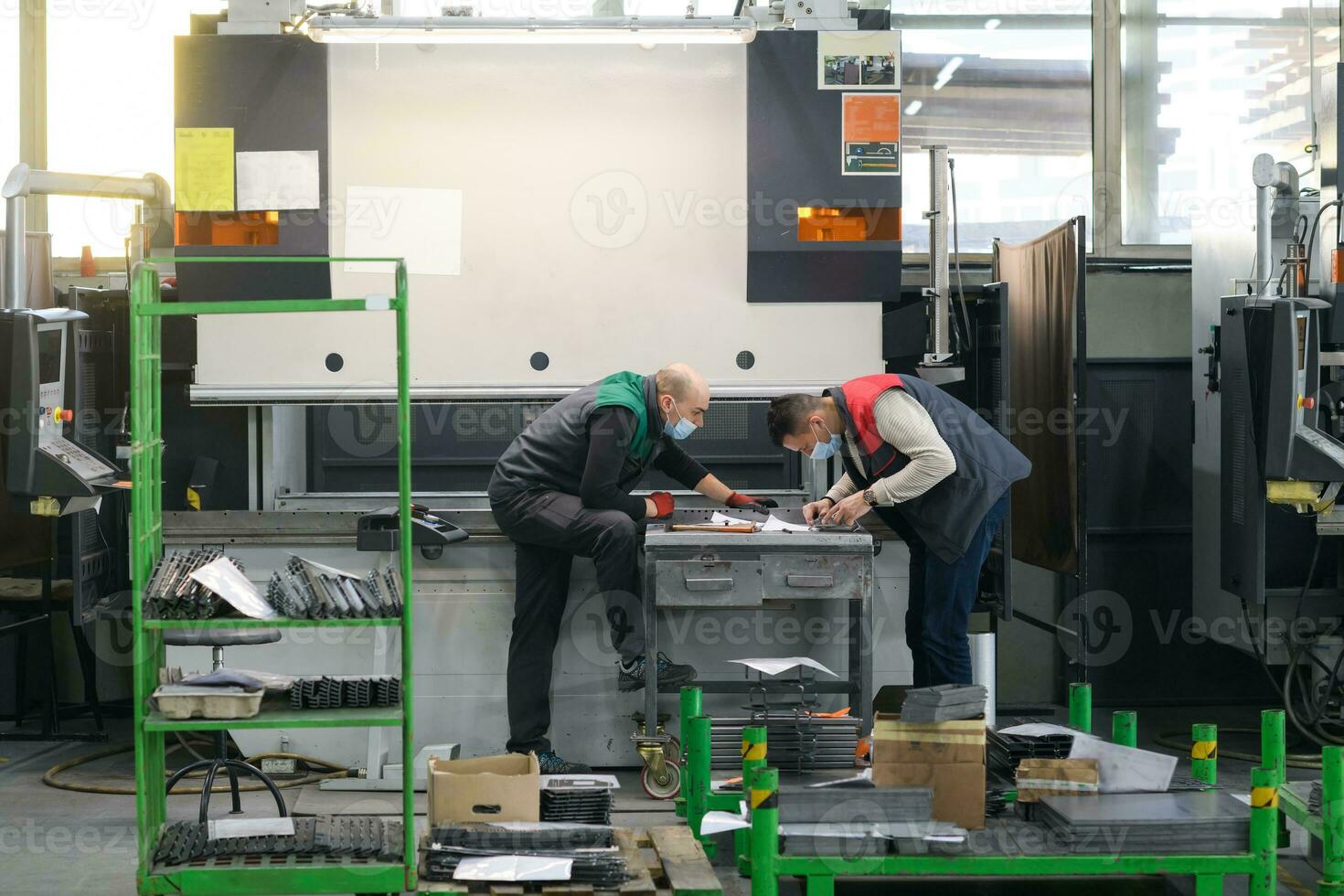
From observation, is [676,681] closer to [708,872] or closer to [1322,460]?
[708,872]

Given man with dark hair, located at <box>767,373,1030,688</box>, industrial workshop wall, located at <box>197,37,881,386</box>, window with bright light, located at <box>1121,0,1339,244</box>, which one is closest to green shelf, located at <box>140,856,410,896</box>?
man with dark hair, located at <box>767,373,1030,688</box>

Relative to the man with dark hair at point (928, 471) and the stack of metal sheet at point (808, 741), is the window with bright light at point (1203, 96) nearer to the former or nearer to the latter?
the man with dark hair at point (928, 471)

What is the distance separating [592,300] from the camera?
4262mm

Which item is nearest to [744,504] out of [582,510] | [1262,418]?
[582,510]

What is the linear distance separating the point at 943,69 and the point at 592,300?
2.15 metres

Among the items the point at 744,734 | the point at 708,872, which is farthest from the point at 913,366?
the point at 708,872

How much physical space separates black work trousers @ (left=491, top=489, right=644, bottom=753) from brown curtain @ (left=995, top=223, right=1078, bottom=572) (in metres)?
1.38

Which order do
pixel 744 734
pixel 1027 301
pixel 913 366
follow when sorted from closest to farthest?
pixel 744 734, pixel 1027 301, pixel 913 366

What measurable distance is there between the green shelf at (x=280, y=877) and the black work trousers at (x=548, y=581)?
4.41 ft

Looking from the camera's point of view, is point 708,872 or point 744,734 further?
point 744,734

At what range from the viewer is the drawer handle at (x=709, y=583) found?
3.84 metres

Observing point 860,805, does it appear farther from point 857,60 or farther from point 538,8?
point 538,8

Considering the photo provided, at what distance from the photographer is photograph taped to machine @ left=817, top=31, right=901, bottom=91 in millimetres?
4199

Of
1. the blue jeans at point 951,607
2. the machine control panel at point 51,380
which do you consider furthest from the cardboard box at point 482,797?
the machine control panel at point 51,380
